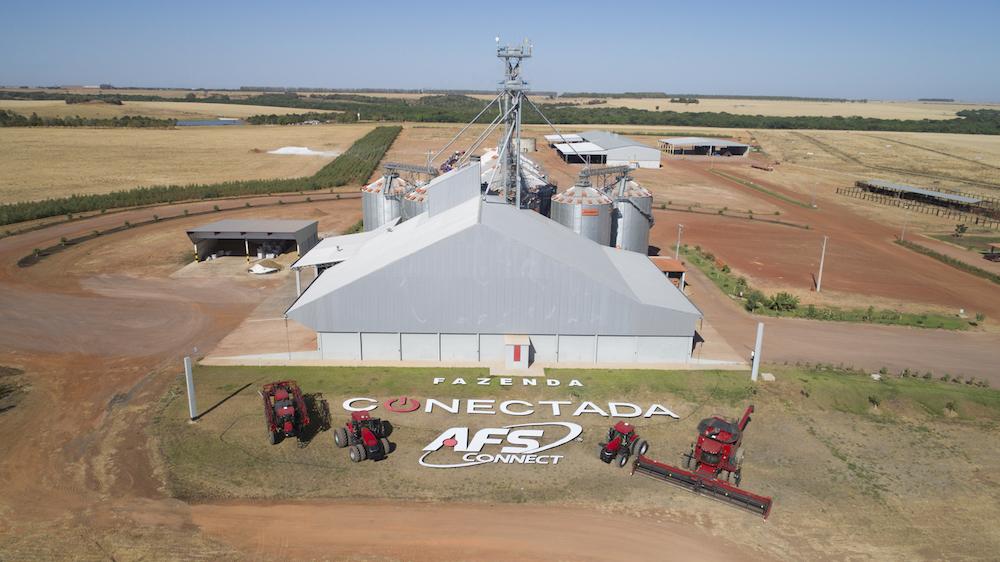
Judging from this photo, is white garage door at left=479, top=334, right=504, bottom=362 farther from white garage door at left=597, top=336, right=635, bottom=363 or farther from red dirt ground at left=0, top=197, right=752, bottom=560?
red dirt ground at left=0, top=197, right=752, bottom=560

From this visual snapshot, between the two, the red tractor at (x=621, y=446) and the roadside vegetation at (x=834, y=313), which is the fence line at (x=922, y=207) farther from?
the red tractor at (x=621, y=446)

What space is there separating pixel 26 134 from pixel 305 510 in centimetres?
15859

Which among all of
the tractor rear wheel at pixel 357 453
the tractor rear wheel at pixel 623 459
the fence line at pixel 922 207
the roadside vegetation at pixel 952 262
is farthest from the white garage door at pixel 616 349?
the fence line at pixel 922 207

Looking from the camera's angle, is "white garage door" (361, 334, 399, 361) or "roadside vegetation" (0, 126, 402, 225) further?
"roadside vegetation" (0, 126, 402, 225)

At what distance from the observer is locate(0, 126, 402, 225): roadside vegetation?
70.0 m

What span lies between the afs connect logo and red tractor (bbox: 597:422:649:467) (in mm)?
2049

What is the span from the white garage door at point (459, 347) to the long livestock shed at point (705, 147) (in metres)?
117

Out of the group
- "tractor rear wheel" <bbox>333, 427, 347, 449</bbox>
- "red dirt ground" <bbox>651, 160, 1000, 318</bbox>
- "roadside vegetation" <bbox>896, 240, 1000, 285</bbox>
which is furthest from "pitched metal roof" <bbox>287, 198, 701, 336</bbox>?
"roadside vegetation" <bbox>896, 240, 1000, 285</bbox>

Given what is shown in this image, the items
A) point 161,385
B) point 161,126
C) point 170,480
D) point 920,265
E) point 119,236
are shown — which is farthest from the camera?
point 161,126

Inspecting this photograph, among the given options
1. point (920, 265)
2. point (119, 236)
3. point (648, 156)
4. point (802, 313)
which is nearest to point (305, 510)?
point (802, 313)

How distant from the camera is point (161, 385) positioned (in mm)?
31641

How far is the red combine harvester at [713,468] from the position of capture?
74.8ft

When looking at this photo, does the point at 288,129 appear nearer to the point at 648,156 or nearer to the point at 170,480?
the point at 648,156

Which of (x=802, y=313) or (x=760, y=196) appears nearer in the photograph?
(x=802, y=313)
